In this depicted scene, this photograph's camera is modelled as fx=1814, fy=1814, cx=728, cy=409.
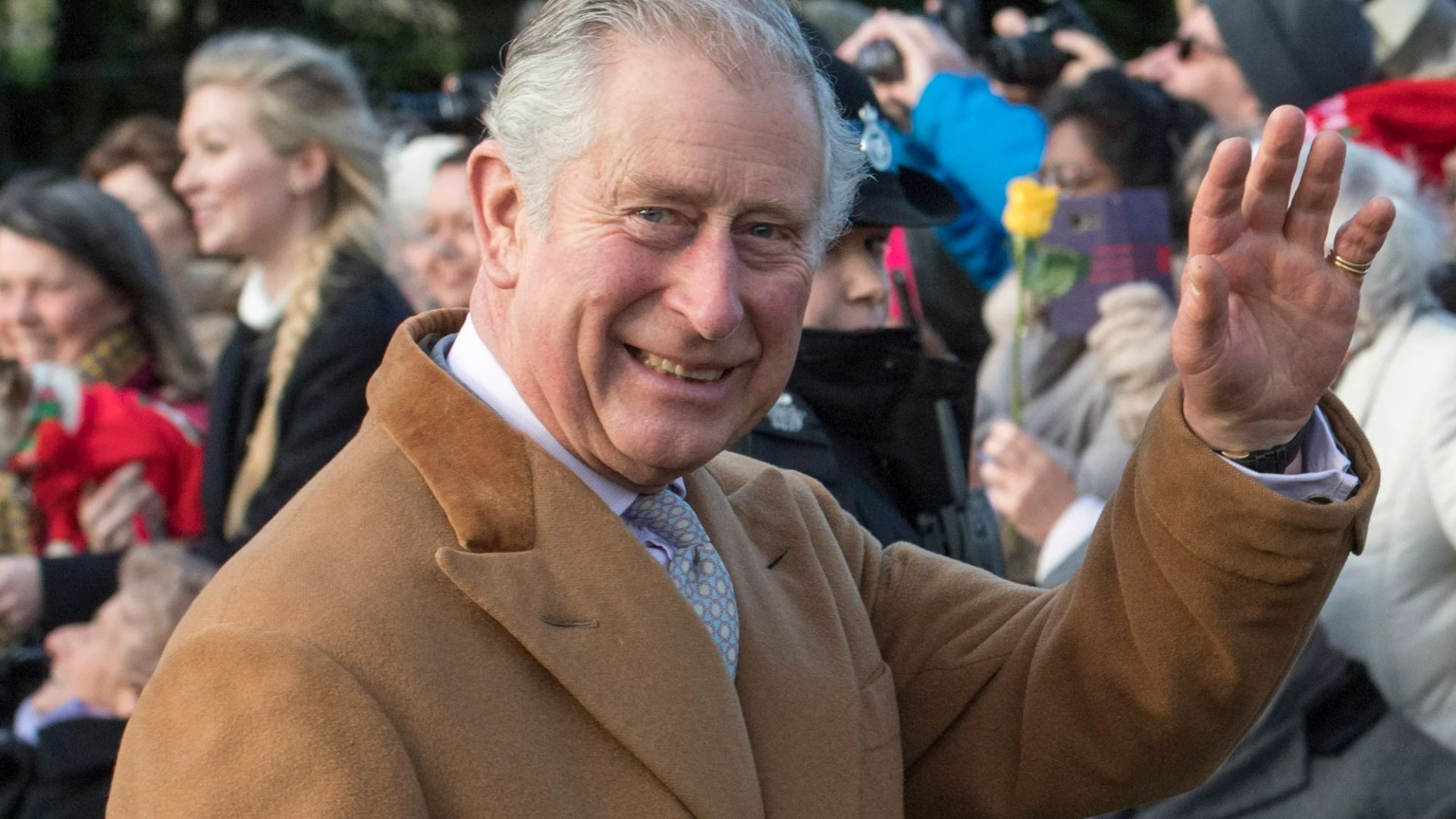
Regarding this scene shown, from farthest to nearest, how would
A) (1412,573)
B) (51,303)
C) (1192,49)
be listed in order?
(1192,49) < (51,303) < (1412,573)

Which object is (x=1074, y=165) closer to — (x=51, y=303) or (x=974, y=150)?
(x=974, y=150)

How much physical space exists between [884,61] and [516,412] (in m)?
3.43

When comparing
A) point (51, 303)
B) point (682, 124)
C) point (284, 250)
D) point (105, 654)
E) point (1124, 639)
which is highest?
A: point (682, 124)

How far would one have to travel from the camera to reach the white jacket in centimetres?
336

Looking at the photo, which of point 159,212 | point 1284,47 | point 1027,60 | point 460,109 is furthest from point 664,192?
point 159,212

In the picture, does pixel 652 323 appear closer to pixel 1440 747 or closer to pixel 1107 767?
pixel 1107 767

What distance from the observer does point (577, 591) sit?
1.75m

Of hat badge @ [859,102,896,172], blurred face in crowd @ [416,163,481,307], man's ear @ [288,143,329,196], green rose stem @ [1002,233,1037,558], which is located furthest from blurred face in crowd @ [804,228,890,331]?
blurred face in crowd @ [416,163,481,307]

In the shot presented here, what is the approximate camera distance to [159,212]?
5.99 metres

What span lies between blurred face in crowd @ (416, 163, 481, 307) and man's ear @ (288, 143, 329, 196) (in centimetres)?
94

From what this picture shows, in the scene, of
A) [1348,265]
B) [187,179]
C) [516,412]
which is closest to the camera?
[1348,265]

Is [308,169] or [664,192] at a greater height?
[664,192]

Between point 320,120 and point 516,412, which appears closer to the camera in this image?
point 516,412

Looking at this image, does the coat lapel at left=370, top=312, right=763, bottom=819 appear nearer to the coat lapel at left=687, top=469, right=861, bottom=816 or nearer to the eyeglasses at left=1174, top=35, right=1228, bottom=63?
the coat lapel at left=687, top=469, right=861, bottom=816
